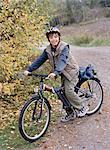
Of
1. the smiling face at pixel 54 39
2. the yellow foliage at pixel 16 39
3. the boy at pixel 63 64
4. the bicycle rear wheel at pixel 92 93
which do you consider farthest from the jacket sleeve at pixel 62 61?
the yellow foliage at pixel 16 39

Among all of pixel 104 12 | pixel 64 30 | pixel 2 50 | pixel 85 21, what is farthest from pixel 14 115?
pixel 104 12

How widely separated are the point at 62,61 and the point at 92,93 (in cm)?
136

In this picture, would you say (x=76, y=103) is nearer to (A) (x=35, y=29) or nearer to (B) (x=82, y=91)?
(B) (x=82, y=91)

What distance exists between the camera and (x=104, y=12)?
1757 inches

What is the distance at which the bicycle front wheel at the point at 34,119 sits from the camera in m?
6.17

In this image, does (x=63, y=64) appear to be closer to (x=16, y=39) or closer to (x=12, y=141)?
(x=12, y=141)

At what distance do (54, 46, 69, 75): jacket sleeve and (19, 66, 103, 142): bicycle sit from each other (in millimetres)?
218

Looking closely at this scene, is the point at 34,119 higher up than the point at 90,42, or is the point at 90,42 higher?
the point at 34,119

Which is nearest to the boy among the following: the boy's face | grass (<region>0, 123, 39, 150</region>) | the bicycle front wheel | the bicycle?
the boy's face

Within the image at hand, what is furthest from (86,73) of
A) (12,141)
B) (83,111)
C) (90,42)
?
(90,42)

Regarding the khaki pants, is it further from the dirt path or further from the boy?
the dirt path

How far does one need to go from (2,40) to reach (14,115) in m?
1.57

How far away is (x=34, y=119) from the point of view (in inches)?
257

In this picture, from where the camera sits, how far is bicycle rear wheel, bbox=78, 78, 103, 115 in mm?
7430
